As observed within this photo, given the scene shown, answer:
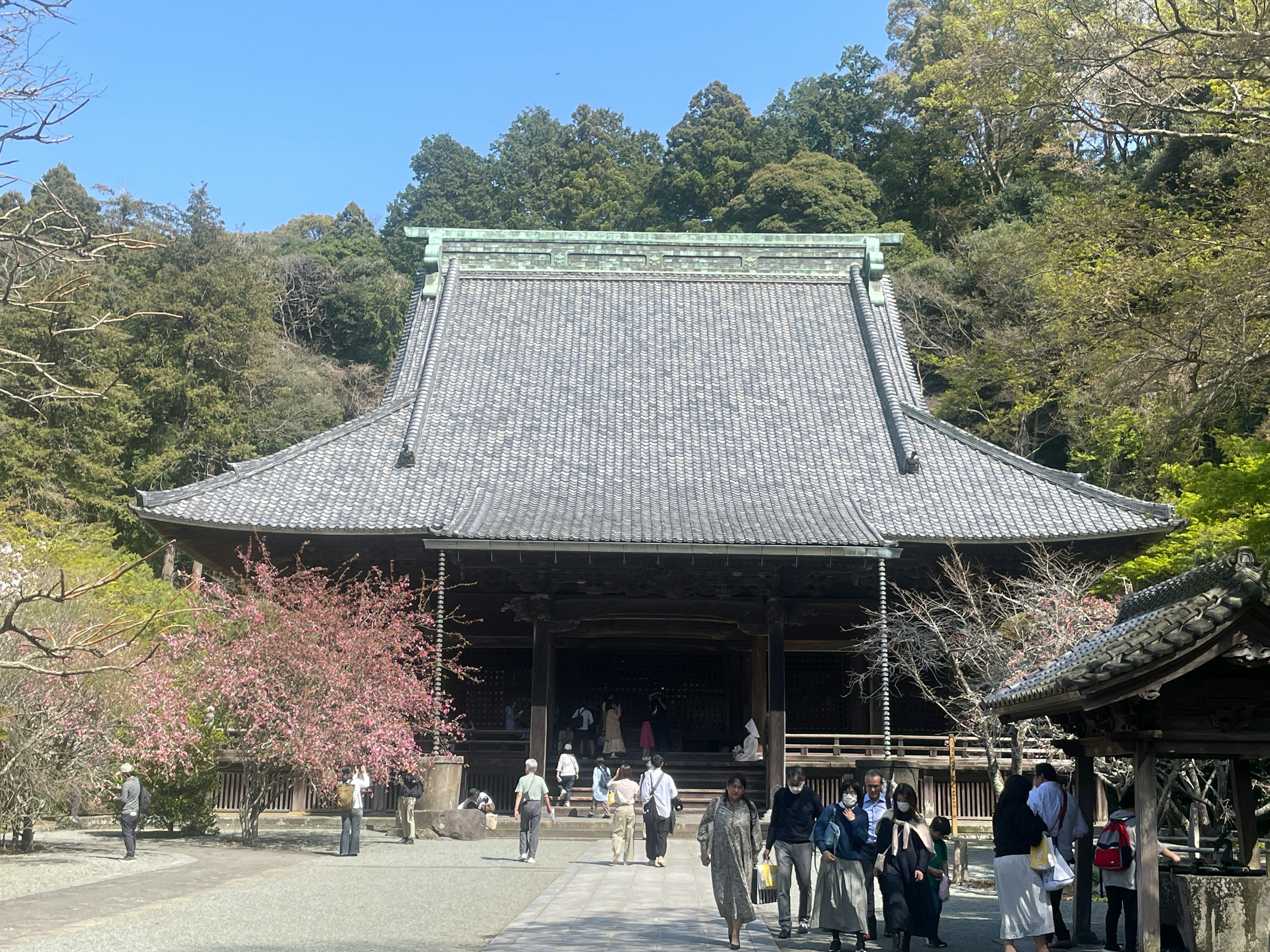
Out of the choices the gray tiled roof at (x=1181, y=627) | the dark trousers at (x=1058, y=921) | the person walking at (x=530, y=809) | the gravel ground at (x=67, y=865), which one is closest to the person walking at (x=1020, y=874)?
the gray tiled roof at (x=1181, y=627)

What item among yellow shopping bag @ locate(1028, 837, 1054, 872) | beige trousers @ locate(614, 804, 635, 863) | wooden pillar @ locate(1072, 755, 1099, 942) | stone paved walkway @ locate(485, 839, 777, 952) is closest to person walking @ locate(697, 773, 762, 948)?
stone paved walkway @ locate(485, 839, 777, 952)

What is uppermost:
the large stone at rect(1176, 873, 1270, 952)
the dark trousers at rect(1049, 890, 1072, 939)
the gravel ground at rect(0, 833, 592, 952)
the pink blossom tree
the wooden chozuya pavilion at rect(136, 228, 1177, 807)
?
the wooden chozuya pavilion at rect(136, 228, 1177, 807)

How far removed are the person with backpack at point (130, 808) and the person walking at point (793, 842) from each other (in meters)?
9.07

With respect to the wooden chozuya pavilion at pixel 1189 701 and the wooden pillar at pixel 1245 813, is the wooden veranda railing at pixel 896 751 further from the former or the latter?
the wooden chozuya pavilion at pixel 1189 701

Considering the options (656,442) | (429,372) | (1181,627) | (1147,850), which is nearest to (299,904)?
(1147,850)

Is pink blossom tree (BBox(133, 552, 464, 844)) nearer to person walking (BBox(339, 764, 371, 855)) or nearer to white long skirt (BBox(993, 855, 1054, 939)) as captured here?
person walking (BBox(339, 764, 371, 855))

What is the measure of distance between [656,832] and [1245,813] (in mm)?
7194

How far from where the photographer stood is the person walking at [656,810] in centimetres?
1494

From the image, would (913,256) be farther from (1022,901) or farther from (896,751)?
(1022,901)

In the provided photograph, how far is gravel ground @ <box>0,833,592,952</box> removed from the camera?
9.51 meters

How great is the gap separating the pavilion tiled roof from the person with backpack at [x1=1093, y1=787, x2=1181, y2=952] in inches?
370

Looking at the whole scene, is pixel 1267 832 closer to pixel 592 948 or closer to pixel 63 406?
pixel 592 948

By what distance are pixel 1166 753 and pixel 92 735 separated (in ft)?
44.0

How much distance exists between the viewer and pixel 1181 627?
26.0ft
